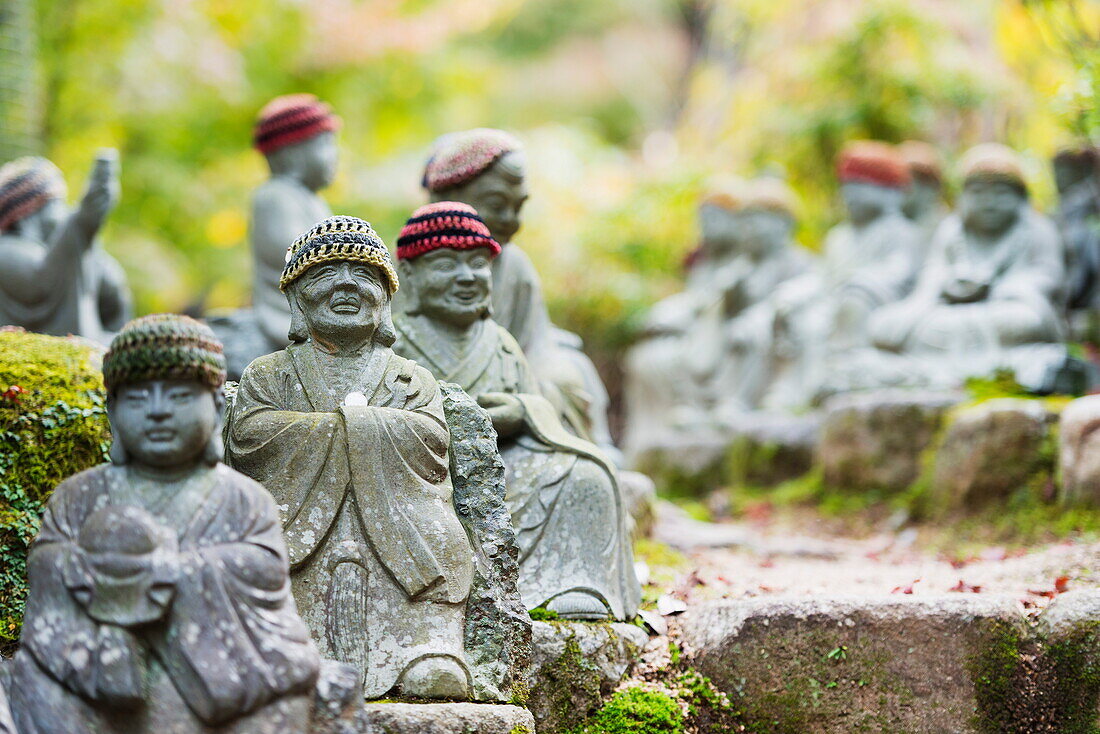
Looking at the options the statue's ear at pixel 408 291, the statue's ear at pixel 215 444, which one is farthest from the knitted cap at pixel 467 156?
the statue's ear at pixel 215 444

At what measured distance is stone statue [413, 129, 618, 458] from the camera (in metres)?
8.30

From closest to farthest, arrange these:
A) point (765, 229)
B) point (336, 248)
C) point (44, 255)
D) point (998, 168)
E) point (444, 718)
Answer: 1. point (444, 718)
2. point (336, 248)
3. point (44, 255)
4. point (998, 168)
5. point (765, 229)

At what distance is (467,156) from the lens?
328 inches

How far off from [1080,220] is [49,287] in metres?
9.74

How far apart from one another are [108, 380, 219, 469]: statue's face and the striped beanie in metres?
2.58

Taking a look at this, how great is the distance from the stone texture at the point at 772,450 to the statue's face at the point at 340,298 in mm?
8252

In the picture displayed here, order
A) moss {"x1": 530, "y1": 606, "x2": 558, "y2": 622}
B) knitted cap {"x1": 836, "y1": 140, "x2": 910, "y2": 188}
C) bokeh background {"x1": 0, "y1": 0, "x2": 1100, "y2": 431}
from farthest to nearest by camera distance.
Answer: bokeh background {"x1": 0, "y1": 0, "x2": 1100, "y2": 431}, knitted cap {"x1": 836, "y1": 140, "x2": 910, "y2": 188}, moss {"x1": 530, "y1": 606, "x2": 558, "y2": 622}

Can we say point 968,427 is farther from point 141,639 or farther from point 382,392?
point 141,639

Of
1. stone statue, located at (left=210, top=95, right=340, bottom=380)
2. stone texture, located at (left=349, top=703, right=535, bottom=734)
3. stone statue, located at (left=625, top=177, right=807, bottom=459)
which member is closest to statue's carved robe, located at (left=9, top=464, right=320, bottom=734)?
stone texture, located at (left=349, top=703, right=535, bottom=734)

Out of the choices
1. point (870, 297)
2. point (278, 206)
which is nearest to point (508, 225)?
point (278, 206)

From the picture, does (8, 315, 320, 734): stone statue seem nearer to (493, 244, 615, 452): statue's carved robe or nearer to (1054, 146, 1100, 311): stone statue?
(493, 244, 615, 452): statue's carved robe

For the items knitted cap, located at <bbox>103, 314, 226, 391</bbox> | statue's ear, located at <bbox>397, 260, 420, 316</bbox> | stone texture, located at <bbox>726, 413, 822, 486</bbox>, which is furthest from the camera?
stone texture, located at <bbox>726, 413, 822, 486</bbox>

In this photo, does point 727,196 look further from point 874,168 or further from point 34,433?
point 34,433

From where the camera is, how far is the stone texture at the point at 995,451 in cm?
1046
